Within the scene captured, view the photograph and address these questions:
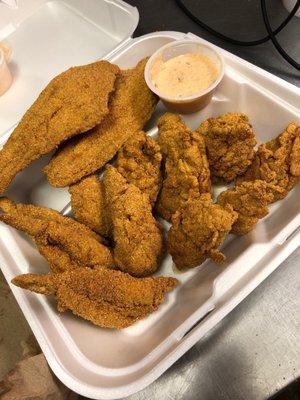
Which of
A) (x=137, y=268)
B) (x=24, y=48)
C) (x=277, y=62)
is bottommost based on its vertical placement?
(x=277, y=62)

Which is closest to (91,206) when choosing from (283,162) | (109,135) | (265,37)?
(109,135)

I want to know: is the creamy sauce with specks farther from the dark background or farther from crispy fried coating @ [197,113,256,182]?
the dark background

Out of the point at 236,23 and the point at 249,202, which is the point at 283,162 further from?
the point at 236,23

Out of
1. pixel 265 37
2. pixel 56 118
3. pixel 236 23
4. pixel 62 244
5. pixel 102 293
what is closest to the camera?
pixel 102 293

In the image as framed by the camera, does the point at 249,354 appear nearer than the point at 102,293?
No

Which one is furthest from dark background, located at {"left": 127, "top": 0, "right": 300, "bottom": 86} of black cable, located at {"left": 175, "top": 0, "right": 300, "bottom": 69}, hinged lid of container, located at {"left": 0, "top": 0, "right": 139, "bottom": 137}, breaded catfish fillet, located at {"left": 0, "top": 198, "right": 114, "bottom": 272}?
breaded catfish fillet, located at {"left": 0, "top": 198, "right": 114, "bottom": 272}

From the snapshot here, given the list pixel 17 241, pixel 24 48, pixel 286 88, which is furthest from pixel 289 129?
pixel 24 48

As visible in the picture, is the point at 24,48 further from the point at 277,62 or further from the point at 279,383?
the point at 279,383

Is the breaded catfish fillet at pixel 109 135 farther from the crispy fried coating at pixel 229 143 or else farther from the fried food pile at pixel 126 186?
the crispy fried coating at pixel 229 143
